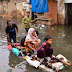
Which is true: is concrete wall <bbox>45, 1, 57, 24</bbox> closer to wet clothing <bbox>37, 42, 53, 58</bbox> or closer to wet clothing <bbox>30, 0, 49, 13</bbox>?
wet clothing <bbox>30, 0, 49, 13</bbox>

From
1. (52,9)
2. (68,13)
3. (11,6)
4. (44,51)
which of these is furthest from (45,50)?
(11,6)

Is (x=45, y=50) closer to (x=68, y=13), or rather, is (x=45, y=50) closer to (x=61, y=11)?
(x=61, y=11)

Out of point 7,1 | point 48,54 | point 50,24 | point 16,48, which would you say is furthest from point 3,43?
point 7,1

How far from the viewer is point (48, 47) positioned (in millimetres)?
4453

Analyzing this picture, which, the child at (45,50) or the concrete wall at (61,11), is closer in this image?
the child at (45,50)

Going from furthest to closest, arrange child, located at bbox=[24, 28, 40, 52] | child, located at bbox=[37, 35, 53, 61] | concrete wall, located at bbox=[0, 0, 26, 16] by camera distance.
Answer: concrete wall, located at bbox=[0, 0, 26, 16] < child, located at bbox=[24, 28, 40, 52] < child, located at bbox=[37, 35, 53, 61]

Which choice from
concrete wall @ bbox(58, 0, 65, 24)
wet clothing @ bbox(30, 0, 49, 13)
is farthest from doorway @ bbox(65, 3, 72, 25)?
wet clothing @ bbox(30, 0, 49, 13)

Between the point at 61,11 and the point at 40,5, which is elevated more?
the point at 40,5

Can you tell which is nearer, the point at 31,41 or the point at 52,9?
the point at 31,41

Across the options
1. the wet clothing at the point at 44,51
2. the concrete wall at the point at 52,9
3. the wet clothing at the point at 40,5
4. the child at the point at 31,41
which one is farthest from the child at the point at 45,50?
the concrete wall at the point at 52,9

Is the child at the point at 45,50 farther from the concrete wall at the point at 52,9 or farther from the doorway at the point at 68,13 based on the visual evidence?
the concrete wall at the point at 52,9

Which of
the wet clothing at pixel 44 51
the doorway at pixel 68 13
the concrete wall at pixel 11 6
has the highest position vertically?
the concrete wall at pixel 11 6

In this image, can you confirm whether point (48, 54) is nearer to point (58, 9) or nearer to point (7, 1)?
point (58, 9)

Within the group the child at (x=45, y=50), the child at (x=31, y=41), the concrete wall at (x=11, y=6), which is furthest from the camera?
the concrete wall at (x=11, y=6)
